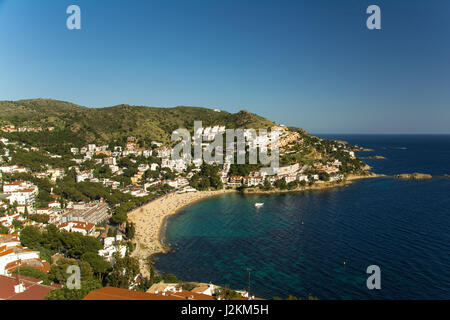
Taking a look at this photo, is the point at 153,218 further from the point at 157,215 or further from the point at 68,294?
the point at 68,294

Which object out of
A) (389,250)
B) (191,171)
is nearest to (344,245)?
(389,250)

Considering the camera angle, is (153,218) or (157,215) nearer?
(153,218)

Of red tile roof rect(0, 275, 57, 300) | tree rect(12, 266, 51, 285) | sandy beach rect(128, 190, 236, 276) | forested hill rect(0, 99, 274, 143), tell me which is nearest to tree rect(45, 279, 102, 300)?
red tile roof rect(0, 275, 57, 300)

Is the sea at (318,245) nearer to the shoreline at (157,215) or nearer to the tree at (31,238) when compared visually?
the shoreline at (157,215)

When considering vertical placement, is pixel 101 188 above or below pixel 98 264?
above

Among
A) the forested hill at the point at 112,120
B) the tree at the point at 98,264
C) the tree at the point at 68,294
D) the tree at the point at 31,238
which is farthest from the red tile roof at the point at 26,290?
the forested hill at the point at 112,120

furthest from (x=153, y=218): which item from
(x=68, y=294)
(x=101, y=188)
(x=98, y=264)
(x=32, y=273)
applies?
(x=68, y=294)

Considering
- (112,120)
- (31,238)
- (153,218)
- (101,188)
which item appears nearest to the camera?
(31,238)

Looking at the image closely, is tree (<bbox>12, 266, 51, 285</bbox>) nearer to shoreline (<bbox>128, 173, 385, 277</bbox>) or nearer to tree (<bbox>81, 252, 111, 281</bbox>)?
tree (<bbox>81, 252, 111, 281</bbox>)
